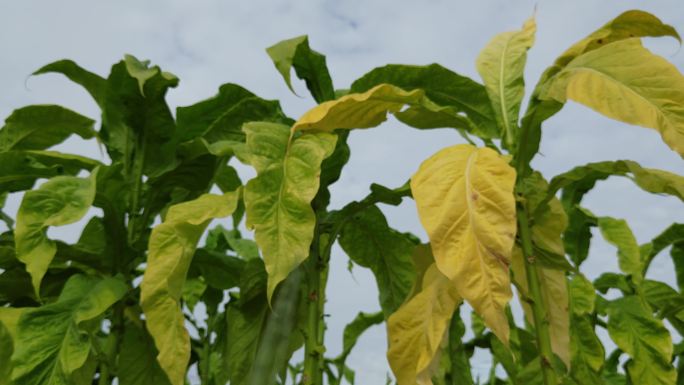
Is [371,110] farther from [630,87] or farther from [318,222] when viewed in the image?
[630,87]

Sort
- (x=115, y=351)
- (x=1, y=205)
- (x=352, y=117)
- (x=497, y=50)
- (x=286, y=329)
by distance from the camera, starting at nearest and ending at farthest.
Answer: (x=352, y=117), (x=286, y=329), (x=497, y=50), (x=115, y=351), (x=1, y=205)

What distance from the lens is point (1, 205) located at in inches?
74.2

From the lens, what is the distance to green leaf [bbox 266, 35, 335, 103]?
1.37 metres

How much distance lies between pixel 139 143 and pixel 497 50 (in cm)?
87

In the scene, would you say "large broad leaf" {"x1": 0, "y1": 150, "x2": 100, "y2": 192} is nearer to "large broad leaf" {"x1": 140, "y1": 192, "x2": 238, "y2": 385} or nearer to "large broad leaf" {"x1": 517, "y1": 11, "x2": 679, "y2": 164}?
"large broad leaf" {"x1": 140, "y1": 192, "x2": 238, "y2": 385}

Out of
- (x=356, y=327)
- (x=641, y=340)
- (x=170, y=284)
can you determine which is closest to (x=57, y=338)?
(x=170, y=284)

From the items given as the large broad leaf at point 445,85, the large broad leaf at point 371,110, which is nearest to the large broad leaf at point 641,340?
the large broad leaf at point 445,85

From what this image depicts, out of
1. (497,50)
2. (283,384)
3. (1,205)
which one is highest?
(497,50)

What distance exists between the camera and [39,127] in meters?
1.79

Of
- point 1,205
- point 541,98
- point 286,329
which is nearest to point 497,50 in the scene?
point 541,98

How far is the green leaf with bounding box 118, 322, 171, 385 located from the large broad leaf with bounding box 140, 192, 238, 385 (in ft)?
1.75

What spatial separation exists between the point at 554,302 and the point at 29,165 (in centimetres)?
121

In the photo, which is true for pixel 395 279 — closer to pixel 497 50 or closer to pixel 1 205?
pixel 497 50

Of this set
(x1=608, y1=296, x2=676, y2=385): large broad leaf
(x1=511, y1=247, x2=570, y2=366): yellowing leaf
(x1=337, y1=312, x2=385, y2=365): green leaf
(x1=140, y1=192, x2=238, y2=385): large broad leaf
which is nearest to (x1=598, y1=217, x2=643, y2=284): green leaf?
(x1=608, y1=296, x2=676, y2=385): large broad leaf
